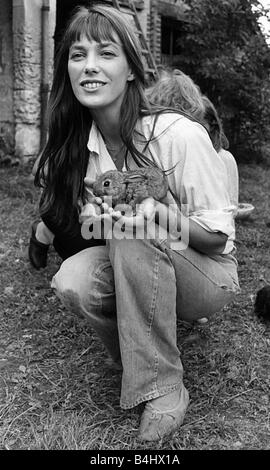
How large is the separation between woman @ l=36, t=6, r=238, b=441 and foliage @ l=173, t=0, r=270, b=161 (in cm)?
624

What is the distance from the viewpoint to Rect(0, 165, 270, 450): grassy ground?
201cm

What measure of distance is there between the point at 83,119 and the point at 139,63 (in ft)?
1.05

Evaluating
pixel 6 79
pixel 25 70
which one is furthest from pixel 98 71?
pixel 6 79

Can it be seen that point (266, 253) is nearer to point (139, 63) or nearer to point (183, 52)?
point (139, 63)

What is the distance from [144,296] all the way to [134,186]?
38 cm

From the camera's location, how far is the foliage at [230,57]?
27.0 ft

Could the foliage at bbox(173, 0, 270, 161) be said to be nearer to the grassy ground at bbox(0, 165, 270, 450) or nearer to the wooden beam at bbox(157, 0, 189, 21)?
the wooden beam at bbox(157, 0, 189, 21)

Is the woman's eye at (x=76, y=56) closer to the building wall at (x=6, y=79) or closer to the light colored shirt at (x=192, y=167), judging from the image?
the light colored shirt at (x=192, y=167)

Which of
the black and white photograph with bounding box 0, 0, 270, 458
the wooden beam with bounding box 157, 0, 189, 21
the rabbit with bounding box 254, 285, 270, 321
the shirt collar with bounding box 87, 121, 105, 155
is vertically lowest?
the rabbit with bounding box 254, 285, 270, 321

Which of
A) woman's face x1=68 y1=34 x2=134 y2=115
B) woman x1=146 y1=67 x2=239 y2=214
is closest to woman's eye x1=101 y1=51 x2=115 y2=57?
woman's face x1=68 y1=34 x2=134 y2=115

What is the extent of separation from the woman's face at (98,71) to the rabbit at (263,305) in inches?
58.0

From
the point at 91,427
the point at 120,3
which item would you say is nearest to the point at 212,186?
the point at 91,427

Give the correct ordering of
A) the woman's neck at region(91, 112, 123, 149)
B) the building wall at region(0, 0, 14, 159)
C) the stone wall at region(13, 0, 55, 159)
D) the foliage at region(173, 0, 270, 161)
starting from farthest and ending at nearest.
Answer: the foliage at region(173, 0, 270, 161) → the building wall at region(0, 0, 14, 159) → the stone wall at region(13, 0, 55, 159) → the woman's neck at region(91, 112, 123, 149)
